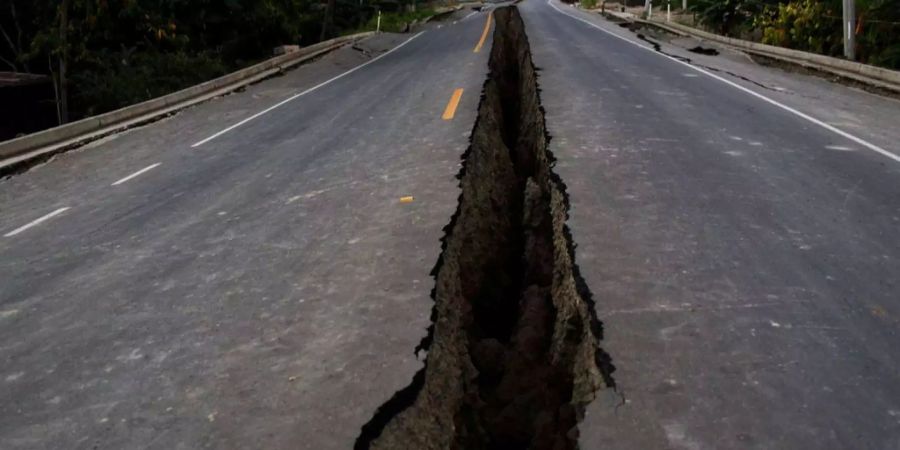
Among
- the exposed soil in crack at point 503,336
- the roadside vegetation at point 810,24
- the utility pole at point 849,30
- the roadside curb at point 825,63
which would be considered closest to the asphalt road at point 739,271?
the exposed soil in crack at point 503,336

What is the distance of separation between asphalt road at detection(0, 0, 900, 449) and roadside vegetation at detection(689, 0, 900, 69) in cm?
595

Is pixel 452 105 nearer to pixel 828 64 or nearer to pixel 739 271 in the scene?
pixel 739 271

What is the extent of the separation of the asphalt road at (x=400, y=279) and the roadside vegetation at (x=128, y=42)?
1239cm

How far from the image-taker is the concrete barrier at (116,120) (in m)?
10.7

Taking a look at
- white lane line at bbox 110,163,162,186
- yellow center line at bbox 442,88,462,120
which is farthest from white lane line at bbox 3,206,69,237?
yellow center line at bbox 442,88,462,120

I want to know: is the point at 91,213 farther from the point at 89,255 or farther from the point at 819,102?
the point at 819,102

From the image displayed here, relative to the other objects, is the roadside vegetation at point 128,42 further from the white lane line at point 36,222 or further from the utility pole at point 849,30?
the utility pole at point 849,30

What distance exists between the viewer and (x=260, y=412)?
10.6ft

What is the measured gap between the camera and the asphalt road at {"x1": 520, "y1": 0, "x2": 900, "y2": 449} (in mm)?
3002

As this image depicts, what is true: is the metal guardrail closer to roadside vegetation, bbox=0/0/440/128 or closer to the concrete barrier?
the concrete barrier

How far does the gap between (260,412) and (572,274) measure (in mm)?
2249

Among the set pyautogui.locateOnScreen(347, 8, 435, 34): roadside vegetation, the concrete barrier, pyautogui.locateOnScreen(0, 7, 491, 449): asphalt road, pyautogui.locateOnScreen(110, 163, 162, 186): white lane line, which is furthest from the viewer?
pyautogui.locateOnScreen(347, 8, 435, 34): roadside vegetation

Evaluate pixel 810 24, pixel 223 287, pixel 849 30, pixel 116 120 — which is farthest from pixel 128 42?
pixel 223 287

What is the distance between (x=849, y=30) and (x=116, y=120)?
1491cm
